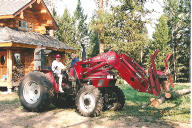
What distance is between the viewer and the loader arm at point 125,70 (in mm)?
6645

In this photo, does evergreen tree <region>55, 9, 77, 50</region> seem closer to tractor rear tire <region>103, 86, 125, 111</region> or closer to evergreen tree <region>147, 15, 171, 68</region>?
evergreen tree <region>147, 15, 171, 68</region>

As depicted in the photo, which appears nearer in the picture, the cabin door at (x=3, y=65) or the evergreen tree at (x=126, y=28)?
the cabin door at (x=3, y=65)

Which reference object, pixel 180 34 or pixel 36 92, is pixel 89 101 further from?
pixel 180 34

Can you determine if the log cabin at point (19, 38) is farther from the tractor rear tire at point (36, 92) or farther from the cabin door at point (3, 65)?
the tractor rear tire at point (36, 92)

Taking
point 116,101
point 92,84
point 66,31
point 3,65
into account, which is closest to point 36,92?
point 92,84

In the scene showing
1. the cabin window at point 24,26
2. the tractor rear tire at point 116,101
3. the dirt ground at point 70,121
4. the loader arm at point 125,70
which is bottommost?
the dirt ground at point 70,121

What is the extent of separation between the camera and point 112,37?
85.0ft

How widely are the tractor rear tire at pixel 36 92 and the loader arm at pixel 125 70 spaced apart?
1.09 metres

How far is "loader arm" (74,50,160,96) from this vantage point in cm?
664

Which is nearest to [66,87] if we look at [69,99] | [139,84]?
[69,99]

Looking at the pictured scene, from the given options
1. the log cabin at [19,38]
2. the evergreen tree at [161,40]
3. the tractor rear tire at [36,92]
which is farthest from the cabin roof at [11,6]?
the evergreen tree at [161,40]

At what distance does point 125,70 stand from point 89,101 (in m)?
1.43

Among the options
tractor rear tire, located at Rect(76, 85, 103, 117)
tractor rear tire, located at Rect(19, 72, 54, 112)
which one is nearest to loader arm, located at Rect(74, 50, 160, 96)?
tractor rear tire, located at Rect(76, 85, 103, 117)

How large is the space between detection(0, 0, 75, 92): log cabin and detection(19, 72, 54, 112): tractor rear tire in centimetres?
504
